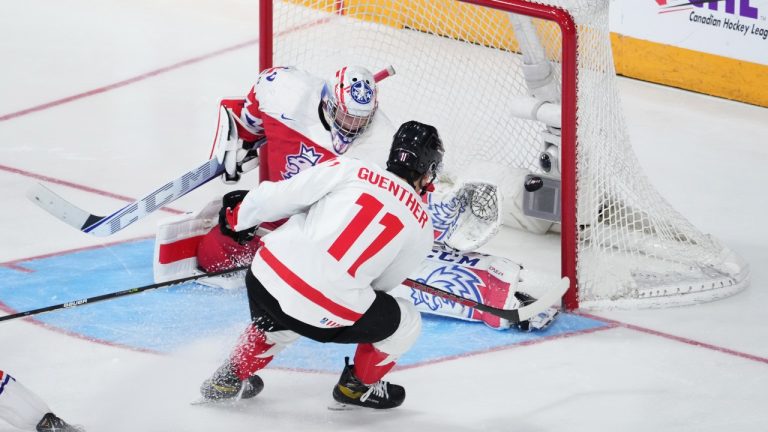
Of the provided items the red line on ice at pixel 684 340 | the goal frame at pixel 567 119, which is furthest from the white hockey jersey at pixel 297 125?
the red line on ice at pixel 684 340

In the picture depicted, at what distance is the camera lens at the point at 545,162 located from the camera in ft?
15.5

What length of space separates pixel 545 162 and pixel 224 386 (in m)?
1.61

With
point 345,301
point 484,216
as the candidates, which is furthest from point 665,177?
point 345,301

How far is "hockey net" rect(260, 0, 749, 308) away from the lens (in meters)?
4.31

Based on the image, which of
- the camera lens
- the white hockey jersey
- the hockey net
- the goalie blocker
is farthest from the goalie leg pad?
the camera lens

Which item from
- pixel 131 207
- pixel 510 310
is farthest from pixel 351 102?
pixel 131 207

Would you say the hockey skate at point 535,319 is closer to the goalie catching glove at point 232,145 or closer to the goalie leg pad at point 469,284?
the goalie leg pad at point 469,284

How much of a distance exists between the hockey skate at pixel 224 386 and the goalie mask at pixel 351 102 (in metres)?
0.89

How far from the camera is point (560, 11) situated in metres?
4.15

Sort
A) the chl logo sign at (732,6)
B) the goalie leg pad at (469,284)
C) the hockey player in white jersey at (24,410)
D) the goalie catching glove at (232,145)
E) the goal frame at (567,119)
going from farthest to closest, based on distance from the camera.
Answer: the chl logo sign at (732,6)
the goalie catching glove at (232,145)
the goalie leg pad at (469,284)
the goal frame at (567,119)
the hockey player in white jersey at (24,410)

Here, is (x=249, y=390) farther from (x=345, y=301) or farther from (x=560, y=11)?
(x=560, y=11)

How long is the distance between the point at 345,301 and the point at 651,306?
1494 mm

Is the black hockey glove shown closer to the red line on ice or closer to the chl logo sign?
the red line on ice

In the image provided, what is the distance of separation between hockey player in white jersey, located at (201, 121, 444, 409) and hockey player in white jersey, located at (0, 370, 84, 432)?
555mm
